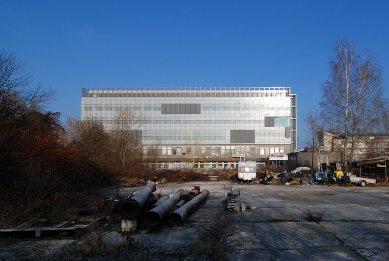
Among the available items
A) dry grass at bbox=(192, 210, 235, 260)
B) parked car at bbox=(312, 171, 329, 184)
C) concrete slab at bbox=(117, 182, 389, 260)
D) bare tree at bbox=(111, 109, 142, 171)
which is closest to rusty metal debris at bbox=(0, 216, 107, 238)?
concrete slab at bbox=(117, 182, 389, 260)

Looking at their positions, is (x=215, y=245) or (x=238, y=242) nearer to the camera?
(x=215, y=245)

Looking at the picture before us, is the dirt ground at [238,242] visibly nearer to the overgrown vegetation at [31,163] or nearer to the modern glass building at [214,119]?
the overgrown vegetation at [31,163]

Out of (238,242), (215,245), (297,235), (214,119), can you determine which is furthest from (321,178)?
(214,119)

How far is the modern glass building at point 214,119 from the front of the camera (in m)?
114

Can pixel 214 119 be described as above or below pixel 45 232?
above

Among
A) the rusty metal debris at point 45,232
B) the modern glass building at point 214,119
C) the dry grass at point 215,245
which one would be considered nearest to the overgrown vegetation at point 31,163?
the rusty metal debris at point 45,232

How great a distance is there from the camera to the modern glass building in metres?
114

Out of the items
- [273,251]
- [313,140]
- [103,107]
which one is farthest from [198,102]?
[273,251]

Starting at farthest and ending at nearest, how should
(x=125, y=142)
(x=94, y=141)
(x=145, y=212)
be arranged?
1. (x=125, y=142)
2. (x=94, y=141)
3. (x=145, y=212)

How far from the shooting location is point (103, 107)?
378 ft

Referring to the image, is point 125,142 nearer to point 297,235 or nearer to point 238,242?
point 297,235

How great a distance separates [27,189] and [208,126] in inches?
4003

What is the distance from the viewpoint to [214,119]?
115062 millimetres

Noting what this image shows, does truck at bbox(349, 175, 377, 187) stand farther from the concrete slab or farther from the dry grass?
the dry grass
